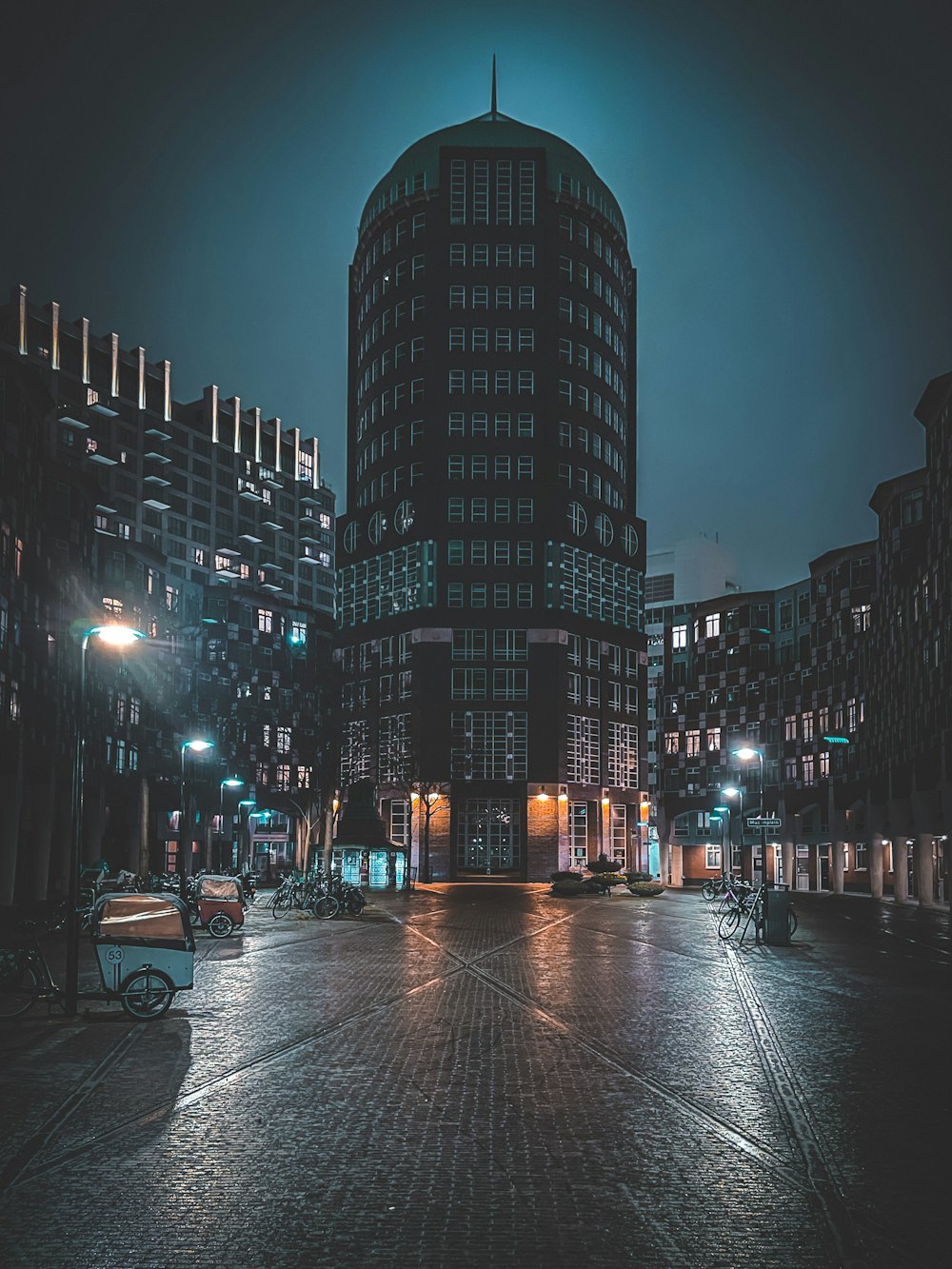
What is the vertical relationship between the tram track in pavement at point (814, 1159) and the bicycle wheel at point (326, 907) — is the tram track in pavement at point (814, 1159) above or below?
above

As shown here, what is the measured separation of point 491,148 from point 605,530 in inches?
1297

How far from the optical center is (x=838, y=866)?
85.8 metres

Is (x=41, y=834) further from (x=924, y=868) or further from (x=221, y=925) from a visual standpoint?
(x=924, y=868)

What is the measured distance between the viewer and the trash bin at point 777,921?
32844 millimetres

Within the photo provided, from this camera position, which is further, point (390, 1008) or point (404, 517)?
point (404, 517)

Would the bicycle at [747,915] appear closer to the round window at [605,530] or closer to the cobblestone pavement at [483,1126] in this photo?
the cobblestone pavement at [483,1126]

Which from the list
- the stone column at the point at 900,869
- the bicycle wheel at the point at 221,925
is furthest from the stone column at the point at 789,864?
the bicycle wheel at the point at 221,925

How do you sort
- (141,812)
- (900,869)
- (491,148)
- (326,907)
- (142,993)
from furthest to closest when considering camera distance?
1. (491,148)
2. (141,812)
3. (900,869)
4. (326,907)
5. (142,993)

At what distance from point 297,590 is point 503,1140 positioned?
→ 160m

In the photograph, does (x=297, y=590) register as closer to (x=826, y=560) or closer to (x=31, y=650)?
(x=826, y=560)

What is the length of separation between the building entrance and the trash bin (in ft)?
218

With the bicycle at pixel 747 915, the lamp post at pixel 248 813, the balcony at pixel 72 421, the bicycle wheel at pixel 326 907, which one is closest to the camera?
the bicycle at pixel 747 915

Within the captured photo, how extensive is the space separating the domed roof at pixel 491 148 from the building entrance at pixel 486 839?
50.3 m

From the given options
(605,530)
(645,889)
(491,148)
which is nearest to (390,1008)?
(645,889)
